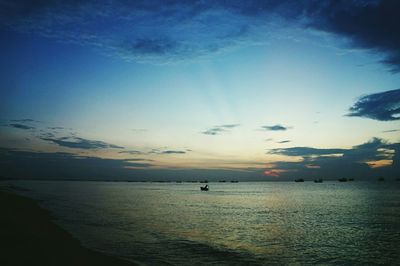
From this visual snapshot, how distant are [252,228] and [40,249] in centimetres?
2493

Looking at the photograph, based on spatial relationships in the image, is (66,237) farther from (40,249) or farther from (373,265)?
(373,265)

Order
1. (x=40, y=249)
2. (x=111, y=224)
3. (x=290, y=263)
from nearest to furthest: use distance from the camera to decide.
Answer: (x=40, y=249) < (x=290, y=263) < (x=111, y=224)

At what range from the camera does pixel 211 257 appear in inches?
894

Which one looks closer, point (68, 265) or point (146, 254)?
point (68, 265)

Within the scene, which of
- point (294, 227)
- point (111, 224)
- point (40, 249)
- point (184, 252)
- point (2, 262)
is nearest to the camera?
point (2, 262)

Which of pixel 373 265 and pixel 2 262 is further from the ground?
pixel 2 262

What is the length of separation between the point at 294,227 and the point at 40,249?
29.7 metres

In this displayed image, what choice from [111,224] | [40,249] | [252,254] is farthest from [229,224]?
[40,249]

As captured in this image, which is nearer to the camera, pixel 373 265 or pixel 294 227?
pixel 373 265

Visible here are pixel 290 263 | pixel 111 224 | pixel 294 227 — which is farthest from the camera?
pixel 294 227

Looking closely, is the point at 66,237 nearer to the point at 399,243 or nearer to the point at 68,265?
the point at 68,265

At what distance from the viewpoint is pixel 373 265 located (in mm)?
22391

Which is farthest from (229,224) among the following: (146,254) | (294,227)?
(146,254)

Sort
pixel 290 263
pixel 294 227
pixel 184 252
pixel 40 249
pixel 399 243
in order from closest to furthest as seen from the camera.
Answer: pixel 40 249, pixel 290 263, pixel 184 252, pixel 399 243, pixel 294 227
